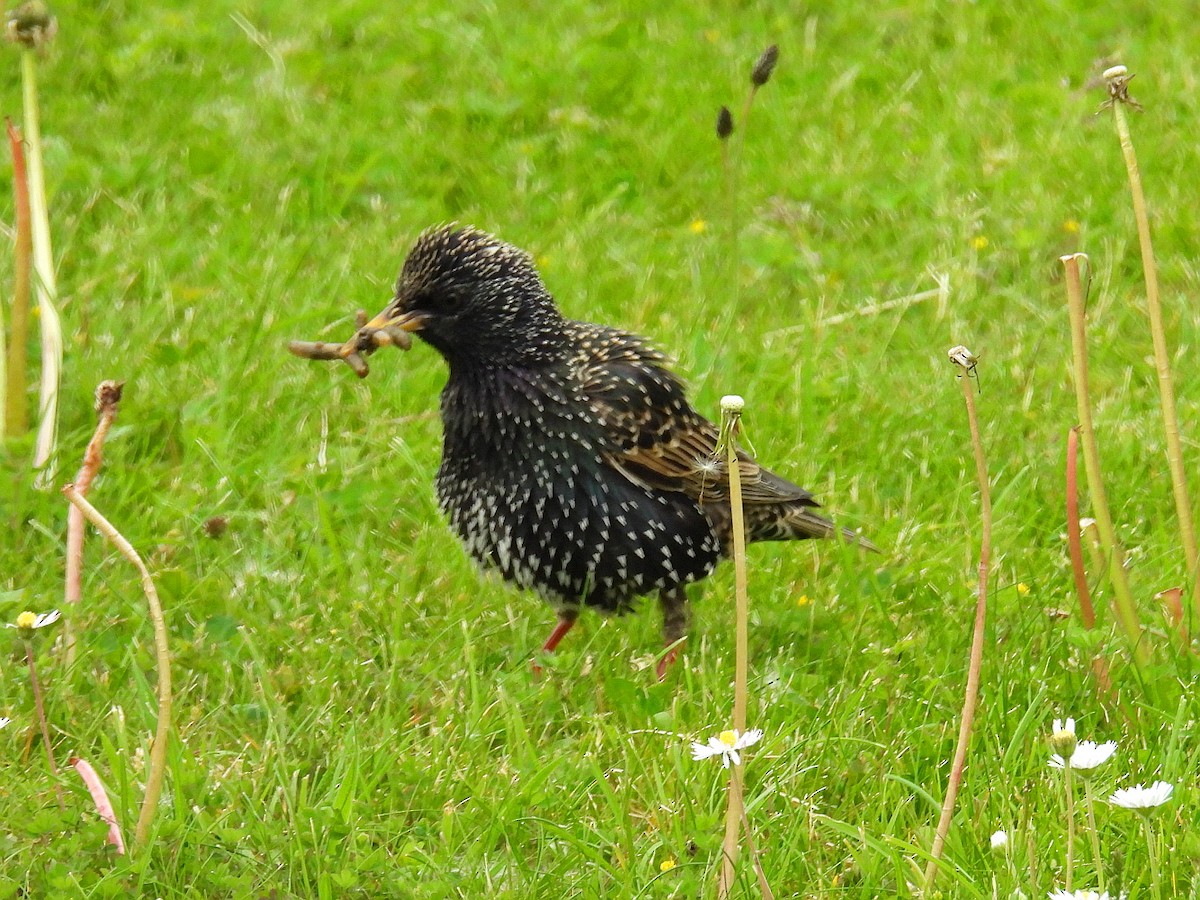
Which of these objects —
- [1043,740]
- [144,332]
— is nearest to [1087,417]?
[1043,740]

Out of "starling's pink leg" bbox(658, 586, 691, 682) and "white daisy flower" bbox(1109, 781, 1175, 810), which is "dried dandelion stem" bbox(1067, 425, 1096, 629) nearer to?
"white daisy flower" bbox(1109, 781, 1175, 810)

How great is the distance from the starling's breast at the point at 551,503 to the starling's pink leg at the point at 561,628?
12 cm

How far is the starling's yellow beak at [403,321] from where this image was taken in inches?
168

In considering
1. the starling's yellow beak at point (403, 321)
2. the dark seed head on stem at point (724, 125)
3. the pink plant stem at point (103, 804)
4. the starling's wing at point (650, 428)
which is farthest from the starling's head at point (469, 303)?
the pink plant stem at point (103, 804)

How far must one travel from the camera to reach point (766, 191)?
6.83 m

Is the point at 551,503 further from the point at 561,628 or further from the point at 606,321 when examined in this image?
the point at 606,321

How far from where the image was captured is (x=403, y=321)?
429 centimetres

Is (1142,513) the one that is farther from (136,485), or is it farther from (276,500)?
(136,485)

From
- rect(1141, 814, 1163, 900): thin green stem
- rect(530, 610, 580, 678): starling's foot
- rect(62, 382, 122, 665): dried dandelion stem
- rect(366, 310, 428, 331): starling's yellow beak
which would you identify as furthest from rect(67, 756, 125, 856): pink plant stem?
rect(1141, 814, 1163, 900): thin green stem

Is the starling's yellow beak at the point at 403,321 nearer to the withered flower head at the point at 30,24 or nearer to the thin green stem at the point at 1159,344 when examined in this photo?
the withered flower head at the point at 30,24

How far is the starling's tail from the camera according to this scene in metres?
4.45

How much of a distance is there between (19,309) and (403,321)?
3.42ft

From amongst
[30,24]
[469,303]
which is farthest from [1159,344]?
[30,24]

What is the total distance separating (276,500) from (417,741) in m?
1.30
